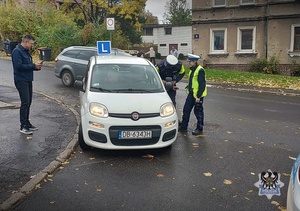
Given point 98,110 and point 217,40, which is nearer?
point 98,110

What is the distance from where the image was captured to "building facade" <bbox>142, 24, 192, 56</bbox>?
173 feet

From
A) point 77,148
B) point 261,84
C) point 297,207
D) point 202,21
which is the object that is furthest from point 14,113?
point 202,21

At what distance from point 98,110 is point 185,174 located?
187 centimetres

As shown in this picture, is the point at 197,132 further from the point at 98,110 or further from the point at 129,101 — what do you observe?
the point at 98,110

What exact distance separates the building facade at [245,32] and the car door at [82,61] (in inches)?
551

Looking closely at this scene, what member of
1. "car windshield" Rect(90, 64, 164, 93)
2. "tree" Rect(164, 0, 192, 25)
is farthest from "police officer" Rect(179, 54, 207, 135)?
"tree" Rect(164, 0, 192, 25)

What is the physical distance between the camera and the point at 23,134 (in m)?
7.46

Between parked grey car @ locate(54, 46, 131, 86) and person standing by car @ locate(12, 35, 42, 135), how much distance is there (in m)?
7.80

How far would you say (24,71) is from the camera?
7.34m

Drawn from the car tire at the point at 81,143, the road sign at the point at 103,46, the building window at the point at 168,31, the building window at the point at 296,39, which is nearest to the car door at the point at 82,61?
the road sign at the point at 103,46

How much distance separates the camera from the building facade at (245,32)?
24594 millimetres

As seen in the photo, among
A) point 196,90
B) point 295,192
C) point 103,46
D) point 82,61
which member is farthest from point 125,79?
point 82,61

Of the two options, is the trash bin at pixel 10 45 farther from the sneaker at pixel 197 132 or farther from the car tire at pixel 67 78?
the sneaker at pixel 197 132

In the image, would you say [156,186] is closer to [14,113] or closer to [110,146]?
[110,146]
